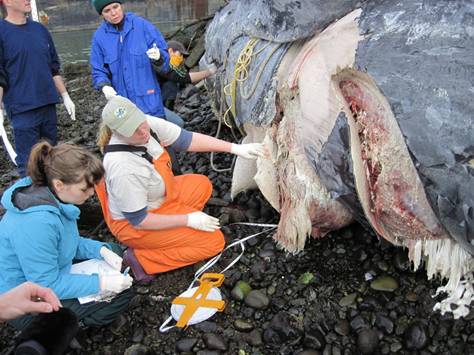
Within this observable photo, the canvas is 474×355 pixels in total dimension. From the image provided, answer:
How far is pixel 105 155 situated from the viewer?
325 cm

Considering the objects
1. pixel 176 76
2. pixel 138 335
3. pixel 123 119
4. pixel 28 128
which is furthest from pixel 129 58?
pixel 138 335

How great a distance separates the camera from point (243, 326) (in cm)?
301

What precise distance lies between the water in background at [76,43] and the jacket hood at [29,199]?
9.13m

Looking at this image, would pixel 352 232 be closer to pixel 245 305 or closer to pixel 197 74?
pixel 245 305

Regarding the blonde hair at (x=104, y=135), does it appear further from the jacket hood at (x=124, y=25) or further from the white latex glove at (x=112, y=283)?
the jacket hood at (x=124, y=25)

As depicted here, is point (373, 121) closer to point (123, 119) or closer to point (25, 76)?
point (123, 119)

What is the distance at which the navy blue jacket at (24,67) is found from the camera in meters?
4.37

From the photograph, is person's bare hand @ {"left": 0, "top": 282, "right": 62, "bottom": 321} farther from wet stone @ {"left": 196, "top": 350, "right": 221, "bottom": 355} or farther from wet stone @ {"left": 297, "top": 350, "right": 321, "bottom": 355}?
wet stone @ {"left": 297, "top": 350, "right": 321, "bottom": 355}

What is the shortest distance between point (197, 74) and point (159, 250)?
7.96 feet

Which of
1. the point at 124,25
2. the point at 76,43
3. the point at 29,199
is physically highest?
the point at 124,25

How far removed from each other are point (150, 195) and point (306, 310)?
1361mm

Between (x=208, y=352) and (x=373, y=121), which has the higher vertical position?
(x=373, y=121)

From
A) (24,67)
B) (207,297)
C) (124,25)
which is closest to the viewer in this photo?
(207,297)

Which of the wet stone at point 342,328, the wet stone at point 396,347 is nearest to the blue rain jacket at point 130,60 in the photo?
the wet stone at point 342,328
